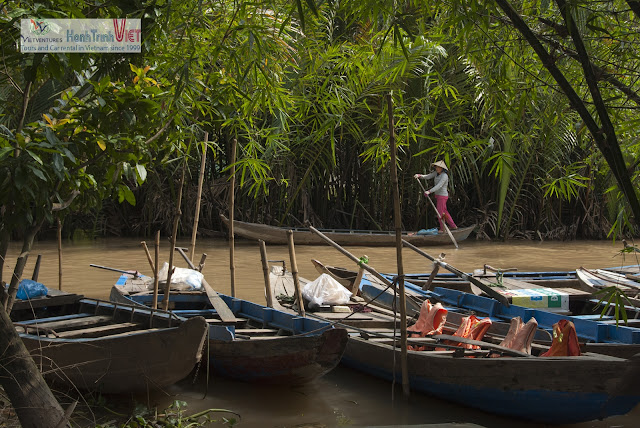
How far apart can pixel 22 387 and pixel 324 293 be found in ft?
11.7

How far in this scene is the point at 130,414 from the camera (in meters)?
4.10

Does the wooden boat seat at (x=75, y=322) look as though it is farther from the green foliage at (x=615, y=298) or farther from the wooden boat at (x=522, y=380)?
the green foliage at (x=615, y=298)

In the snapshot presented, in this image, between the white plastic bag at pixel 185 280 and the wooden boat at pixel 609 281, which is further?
the wooden boat at pixel 609 281

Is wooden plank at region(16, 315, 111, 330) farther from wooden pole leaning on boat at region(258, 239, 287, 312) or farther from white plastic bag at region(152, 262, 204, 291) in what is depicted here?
wooden pole leaning on boat at region(258, 239, 287, 312)

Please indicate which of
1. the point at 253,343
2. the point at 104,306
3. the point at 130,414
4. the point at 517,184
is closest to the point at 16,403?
the point at 130,414

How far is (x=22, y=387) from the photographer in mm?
2473

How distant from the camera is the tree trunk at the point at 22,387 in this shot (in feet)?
8.07

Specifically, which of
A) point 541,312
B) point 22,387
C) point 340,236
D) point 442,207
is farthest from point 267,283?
point 442,207

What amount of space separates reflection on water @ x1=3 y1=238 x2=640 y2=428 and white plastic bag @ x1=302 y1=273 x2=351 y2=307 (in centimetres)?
80

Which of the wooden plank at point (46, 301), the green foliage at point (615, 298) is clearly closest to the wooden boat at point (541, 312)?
the green foliage at point (615, 298)

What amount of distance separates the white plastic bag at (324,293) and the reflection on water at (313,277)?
0.80 meters

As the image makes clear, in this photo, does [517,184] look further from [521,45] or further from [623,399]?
[521,45]

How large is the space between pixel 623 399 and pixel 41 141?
3222 millimetres

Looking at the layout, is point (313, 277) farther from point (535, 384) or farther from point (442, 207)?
point (535, 384)
